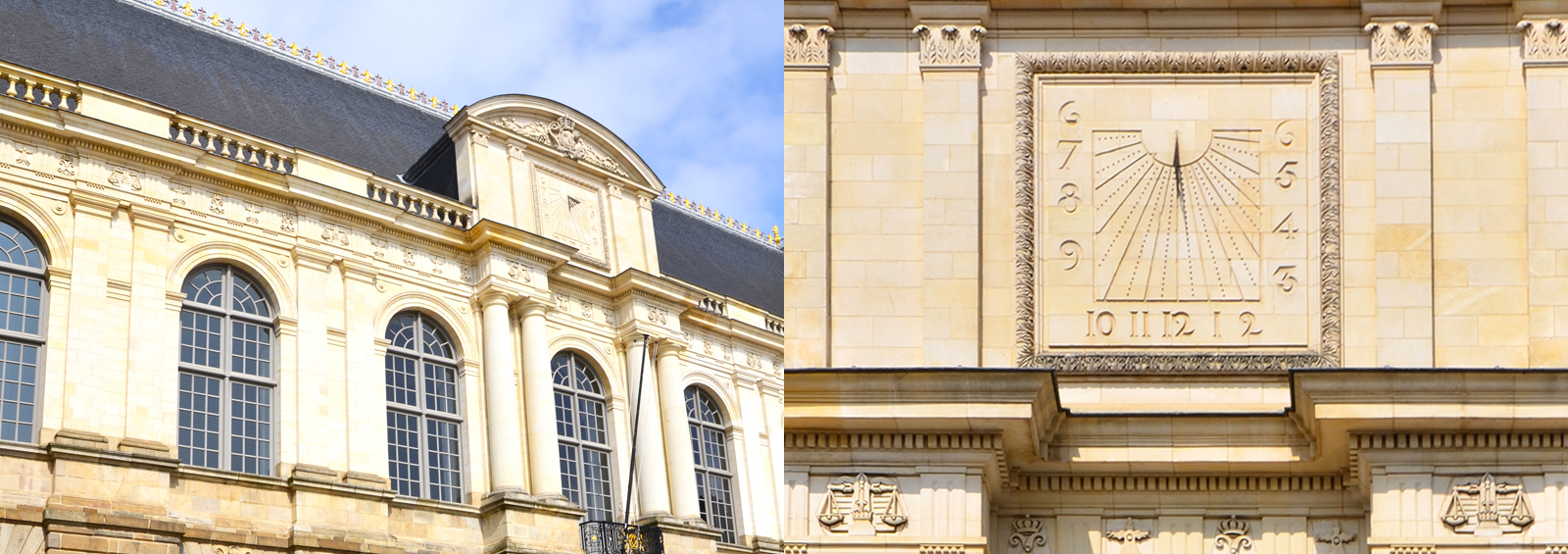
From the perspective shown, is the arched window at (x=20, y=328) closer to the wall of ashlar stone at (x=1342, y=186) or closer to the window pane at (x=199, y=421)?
the window pane at (x=199, y=421)

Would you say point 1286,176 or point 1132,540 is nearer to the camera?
point 1132,540

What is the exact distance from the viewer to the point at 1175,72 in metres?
12.4

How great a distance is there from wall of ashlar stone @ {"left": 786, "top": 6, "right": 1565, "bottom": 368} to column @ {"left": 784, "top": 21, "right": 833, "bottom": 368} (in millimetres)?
15

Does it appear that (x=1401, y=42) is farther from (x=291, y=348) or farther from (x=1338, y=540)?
(x=291, y=348)

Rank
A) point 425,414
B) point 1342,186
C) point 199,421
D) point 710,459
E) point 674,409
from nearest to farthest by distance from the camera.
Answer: point 1342,186
point 199,421
point 674,409
point 710,459
point 425,414

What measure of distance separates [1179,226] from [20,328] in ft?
37.2

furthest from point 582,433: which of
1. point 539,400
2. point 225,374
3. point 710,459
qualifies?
point 225,374

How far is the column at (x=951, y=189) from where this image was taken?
11703 mm

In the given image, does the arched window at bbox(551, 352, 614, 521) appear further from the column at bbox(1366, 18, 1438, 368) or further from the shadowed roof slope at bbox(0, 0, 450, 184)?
the column at bbox(1366, 18, 1438, 368)

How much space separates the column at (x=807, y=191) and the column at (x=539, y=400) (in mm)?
8787

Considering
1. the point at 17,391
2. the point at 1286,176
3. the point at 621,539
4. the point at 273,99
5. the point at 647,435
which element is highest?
the point at 273,99

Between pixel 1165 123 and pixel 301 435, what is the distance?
10.7 m

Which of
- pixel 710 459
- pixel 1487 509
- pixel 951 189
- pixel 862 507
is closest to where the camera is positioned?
pixel 862 507

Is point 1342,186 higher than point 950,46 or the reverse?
the reverse
